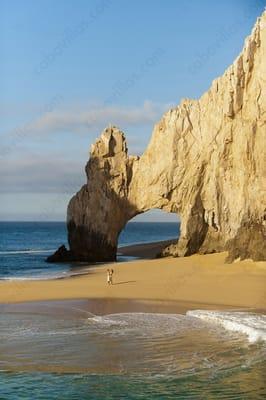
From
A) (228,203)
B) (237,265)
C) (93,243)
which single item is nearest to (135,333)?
(237,265)

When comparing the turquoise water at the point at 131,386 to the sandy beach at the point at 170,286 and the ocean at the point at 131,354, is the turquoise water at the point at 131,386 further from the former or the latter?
the sandy beach at the point at 170,286

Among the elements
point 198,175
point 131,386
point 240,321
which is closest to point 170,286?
point 240,321

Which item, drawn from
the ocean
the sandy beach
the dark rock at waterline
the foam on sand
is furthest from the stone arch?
the ocean

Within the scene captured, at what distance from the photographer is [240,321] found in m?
19.2

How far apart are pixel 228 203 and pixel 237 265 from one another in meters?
7.36

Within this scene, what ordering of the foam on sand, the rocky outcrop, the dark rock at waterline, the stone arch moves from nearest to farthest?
the foam on sand < the rocky outcrop < the stone arch < the dark rock at waterline

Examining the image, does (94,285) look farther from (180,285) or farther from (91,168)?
(91,168)

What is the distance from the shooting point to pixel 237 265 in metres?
36.2

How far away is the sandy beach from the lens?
25469mm

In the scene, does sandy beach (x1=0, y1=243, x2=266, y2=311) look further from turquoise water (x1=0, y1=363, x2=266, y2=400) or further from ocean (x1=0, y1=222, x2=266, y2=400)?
turquoise water (x1=0, y1=363, x2=266, y2=400)

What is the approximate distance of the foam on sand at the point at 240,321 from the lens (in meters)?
17.2

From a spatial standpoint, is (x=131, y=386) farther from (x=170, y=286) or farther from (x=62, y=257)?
(x=62, y=257)

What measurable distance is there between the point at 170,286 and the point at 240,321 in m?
10.1

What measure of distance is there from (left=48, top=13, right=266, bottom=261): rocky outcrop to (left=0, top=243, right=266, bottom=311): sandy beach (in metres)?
3.46
